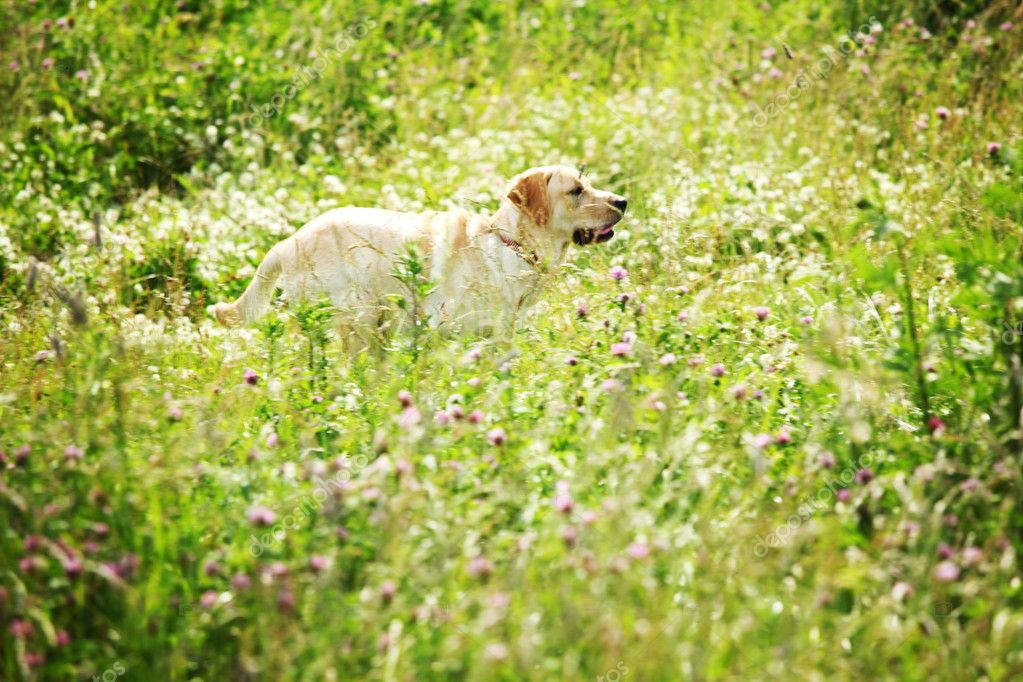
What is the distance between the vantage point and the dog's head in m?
4.97

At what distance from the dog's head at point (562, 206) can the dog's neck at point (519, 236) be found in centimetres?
2

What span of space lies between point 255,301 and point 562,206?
1.46m

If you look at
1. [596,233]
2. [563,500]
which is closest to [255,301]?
[596,233]

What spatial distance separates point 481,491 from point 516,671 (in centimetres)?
63

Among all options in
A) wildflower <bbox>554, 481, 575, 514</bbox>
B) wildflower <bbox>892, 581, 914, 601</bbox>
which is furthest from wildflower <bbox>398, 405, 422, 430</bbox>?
wildflower <bbox>892, 581, 914, 601</bbox>

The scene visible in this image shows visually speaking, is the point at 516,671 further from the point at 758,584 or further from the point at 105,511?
the point at 105,511

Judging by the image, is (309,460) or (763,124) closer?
(309,460)

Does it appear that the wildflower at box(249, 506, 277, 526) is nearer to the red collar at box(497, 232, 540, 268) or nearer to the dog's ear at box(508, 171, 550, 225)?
the red collar at box(497, 232, 540, 268)

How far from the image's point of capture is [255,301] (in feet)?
16.1

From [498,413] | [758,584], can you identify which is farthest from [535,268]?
[758,584]

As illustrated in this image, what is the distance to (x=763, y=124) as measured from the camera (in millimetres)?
6734

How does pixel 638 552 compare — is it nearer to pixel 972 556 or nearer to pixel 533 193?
pixel 972 556

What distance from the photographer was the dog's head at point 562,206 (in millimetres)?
4973

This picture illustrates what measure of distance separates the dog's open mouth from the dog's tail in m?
1.40
